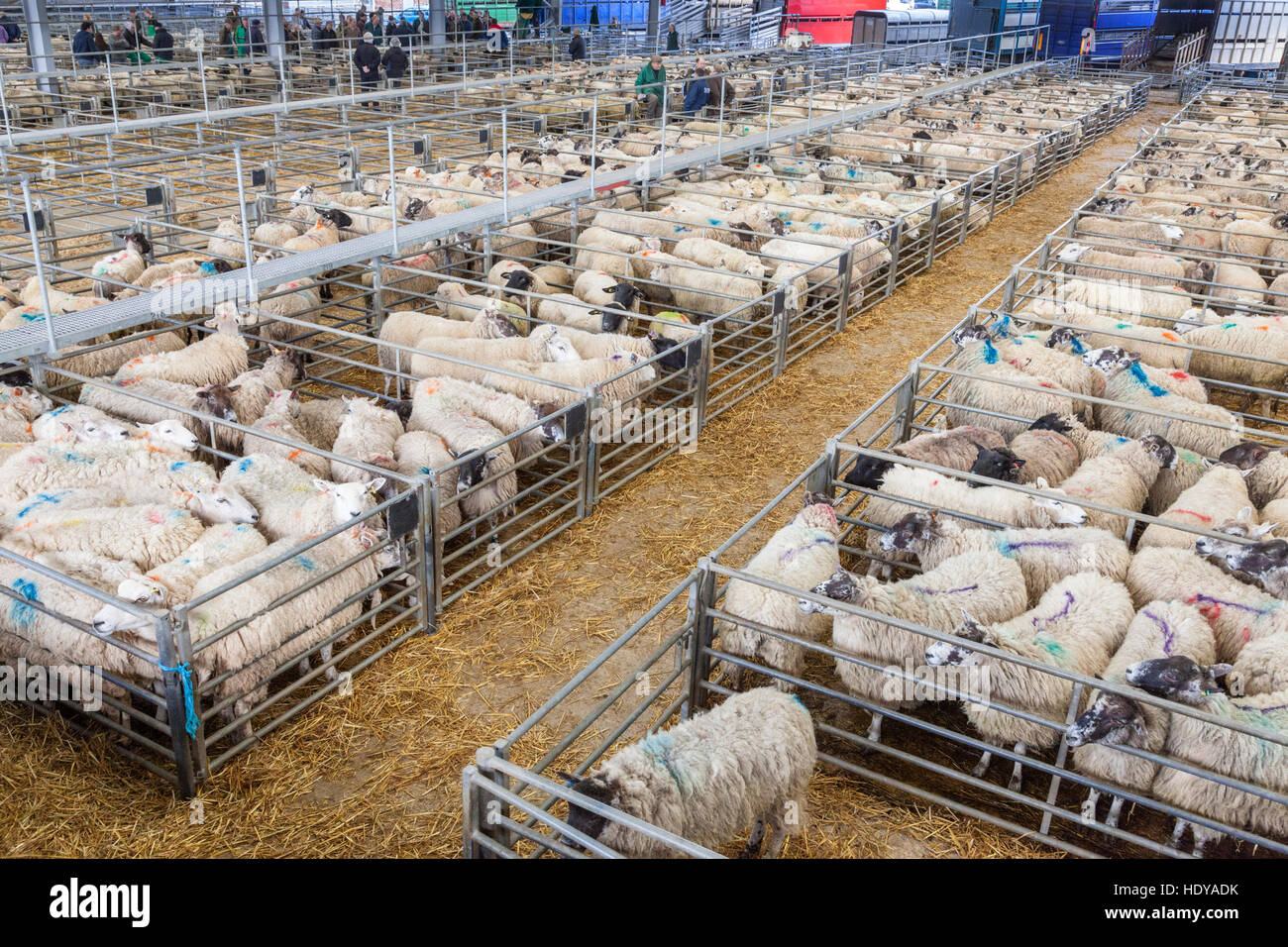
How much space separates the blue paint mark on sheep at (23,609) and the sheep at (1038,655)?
167 inches

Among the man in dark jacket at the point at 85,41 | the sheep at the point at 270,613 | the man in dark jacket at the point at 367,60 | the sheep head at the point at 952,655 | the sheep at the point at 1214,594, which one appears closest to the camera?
the sheep head at the point at 952,655

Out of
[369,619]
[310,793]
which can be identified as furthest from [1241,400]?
[310,793]

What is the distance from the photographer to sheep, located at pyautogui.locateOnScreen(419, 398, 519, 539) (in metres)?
5.96

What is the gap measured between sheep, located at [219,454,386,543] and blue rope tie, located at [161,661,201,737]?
3.98ft

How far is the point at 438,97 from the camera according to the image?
2391 centimetres

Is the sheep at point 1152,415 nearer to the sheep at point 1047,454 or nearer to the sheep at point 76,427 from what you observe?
the sheep at point 1047,454

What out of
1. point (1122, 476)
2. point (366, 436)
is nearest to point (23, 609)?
point (366, 436)

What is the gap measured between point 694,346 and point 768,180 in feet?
23.1

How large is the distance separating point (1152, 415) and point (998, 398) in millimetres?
1069

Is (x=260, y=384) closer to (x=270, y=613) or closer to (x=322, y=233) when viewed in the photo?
(x=270, y=613)

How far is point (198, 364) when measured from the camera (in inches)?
294

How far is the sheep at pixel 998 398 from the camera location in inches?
286

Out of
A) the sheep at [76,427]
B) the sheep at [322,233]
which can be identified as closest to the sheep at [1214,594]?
the sheep at [76,427]
